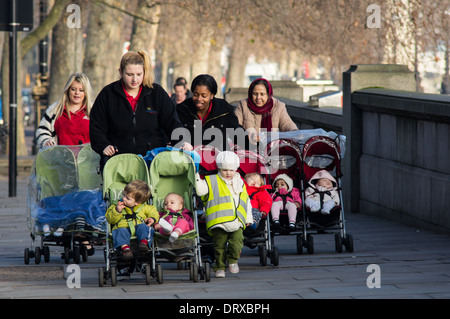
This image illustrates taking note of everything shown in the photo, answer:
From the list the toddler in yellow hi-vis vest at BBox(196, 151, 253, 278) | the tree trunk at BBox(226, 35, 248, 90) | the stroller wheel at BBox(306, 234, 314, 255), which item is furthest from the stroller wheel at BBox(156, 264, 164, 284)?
the tree trunk at BBox(226, 35, 248, 90)

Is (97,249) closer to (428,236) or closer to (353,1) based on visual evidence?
(428,236)

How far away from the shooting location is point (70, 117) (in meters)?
10.6

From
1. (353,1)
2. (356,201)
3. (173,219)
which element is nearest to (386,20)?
(353,1)

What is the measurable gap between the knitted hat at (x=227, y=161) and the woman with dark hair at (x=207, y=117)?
75 cm

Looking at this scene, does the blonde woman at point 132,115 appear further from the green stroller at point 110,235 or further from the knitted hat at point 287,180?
the knitted hat at point 287,180

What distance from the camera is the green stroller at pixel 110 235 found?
8344 mm

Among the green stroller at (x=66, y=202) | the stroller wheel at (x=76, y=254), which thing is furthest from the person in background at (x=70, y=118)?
the stroller wheel at (x=76, y=254)

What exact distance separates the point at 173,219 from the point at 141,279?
0.61 m

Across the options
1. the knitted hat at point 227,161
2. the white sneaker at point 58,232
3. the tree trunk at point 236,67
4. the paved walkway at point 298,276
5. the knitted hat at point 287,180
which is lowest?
the paved walkway at point 298,276

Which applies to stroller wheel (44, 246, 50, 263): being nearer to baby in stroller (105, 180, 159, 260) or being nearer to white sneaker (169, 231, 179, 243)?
baby in stroller (105, 180, 159, 260)

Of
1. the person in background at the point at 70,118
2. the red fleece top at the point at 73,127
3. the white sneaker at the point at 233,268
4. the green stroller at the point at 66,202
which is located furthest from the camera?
the red fleece top at the point at 73,127

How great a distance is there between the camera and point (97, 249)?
1138 cm

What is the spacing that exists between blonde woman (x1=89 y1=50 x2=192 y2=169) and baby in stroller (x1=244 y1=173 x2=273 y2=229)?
84 cm

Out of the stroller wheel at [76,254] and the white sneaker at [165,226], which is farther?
the stroller wheel at [76,254]
